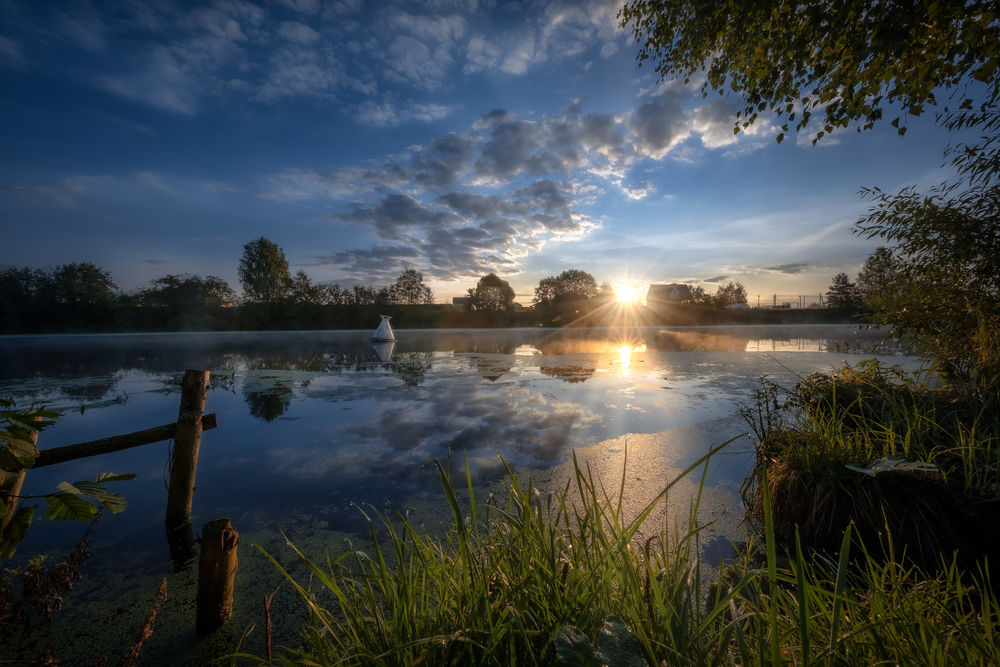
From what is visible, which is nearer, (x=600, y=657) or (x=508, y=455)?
(x=600, y=657)

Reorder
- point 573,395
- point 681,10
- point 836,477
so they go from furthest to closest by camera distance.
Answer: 1. point 573,395
2. point 681,10
3. point 836,477

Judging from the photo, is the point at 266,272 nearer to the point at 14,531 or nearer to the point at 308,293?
the point at 308,293

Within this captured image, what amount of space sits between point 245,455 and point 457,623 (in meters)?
4.23

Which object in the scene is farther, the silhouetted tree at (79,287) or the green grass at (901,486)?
the silhouetted tree at (79,287)

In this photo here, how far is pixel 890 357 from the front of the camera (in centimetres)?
1038

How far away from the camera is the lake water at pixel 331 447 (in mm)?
2359

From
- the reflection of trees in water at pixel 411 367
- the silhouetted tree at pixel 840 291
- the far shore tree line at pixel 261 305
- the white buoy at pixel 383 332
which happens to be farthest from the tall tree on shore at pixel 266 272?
the silhouetted tree at pixel 840 291

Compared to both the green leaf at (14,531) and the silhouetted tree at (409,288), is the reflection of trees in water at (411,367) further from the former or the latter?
the silhouetted tree at (409,288)

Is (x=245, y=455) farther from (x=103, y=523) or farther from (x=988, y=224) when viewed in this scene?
(x=988, y=224)

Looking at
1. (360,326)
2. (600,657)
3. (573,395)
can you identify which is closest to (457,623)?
(600,657)

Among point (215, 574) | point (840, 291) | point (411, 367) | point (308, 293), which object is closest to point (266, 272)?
point (308, 293)

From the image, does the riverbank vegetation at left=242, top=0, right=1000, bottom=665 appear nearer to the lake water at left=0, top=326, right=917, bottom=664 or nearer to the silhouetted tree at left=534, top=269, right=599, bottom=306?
the lake water at left=0, top=326, right=917, bottom=664

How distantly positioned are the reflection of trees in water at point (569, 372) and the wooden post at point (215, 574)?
722 cm

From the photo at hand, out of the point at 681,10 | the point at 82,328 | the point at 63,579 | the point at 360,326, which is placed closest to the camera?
the point at 63,579
